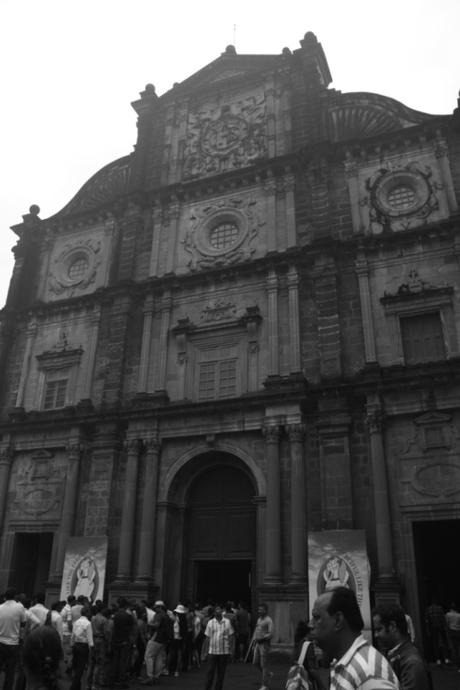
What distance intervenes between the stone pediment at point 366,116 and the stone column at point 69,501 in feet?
50.3

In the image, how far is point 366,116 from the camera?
2278 centimetres

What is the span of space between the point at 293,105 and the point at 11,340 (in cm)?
1523

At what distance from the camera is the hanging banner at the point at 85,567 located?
57.4 feet

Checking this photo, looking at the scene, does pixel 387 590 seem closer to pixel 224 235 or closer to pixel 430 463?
pixel 430 463

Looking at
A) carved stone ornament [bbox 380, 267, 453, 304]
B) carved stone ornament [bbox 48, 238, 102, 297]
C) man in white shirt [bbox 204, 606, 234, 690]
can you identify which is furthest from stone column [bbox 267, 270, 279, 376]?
man in white shirt [bbox 204, 606, 234, 690]

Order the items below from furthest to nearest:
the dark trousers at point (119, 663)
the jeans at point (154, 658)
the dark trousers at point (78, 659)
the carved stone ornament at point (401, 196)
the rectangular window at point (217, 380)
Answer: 1. the carved stone ornament at point (401, 196)
2. the rectangular window at point (217, 380)
3. the jeans at point (154, 658)
4. the dark trousers at point (119, 663)
5. the dark trousers at point (78, 659)

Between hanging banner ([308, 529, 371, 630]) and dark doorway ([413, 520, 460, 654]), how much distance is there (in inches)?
72.2

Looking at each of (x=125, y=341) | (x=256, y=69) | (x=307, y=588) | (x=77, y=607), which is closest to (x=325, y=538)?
→ (x=307, y=588)

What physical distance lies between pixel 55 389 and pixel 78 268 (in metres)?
5.69

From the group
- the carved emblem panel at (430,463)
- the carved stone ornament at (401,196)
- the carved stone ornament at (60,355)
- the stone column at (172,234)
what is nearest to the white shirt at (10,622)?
the carved emblem panel at (430,463)

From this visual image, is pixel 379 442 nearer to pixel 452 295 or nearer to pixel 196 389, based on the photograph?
pixel 452 295

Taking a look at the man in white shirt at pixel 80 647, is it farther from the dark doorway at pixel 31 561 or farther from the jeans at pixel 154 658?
the dark doorway at pixel 31 561

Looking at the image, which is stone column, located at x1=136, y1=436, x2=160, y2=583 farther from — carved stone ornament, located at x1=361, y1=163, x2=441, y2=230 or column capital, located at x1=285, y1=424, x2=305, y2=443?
carved stone ornament, located at x1=361, y1=163, x2=441, y2=230

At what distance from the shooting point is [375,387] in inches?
680
